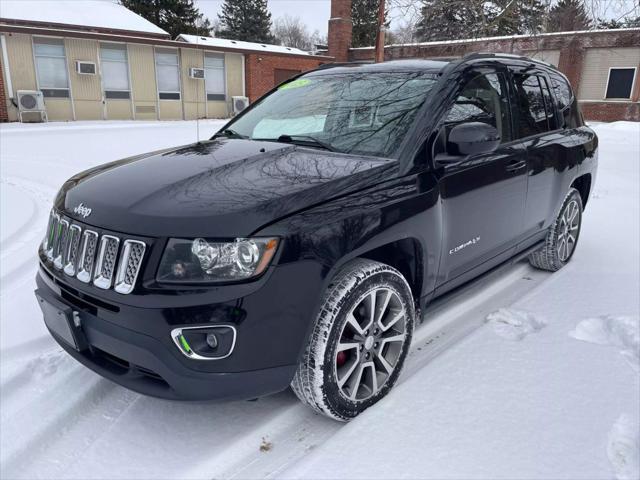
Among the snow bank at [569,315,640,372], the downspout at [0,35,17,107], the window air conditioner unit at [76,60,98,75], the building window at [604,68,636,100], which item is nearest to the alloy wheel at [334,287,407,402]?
the snow bank at [569,315,640,372]

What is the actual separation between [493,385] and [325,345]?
1.04 meters

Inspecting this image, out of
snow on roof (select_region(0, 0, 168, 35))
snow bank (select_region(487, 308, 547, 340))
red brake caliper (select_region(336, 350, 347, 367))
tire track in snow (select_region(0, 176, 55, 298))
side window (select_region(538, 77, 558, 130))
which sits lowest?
snow bank (select_region(487, 308, 547, 340))

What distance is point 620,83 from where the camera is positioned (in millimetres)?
22797

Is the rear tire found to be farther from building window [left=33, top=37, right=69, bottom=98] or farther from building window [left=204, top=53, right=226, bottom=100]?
building window [left=204, top=53, right=226, bottom=100]

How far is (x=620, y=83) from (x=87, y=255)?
26533mm

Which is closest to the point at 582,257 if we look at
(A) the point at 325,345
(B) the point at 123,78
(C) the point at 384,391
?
(C) the point at 384,391

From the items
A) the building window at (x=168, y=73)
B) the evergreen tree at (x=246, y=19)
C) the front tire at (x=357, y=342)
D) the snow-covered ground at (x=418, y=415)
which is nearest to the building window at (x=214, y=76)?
the building window at (x=168, y=73)

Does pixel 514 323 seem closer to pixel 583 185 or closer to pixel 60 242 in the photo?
pixel 583 185

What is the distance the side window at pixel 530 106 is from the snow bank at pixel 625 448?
203cm

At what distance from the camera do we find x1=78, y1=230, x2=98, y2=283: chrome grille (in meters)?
2.10

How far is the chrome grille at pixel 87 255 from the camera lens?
210 centimetres

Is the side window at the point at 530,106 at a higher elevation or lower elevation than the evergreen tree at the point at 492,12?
lower

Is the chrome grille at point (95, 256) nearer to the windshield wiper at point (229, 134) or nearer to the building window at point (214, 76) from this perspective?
the windshield wiper at point (229, 134)

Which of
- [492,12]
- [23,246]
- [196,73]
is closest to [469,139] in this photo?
[23,246]
